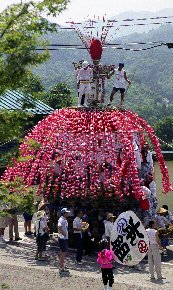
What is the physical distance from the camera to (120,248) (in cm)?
1567

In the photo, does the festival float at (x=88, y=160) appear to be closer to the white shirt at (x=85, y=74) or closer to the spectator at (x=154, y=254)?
the white shirt at (x=85, y=74)

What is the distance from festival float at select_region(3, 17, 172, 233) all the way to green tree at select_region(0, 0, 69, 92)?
7876 mm

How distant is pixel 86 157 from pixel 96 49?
4075 mm

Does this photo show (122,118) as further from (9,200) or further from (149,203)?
(9,200)

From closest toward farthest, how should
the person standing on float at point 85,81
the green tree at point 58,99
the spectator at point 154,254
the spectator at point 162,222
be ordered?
the spectator at point 154,254
the spectator at point 162,222
the person standing on float at point 85,81
the green tree at point 58,99

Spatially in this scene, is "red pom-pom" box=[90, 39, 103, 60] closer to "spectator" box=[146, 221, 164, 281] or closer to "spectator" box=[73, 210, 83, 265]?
"spectator" box=[73, 210, 83, 265]

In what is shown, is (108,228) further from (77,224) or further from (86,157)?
(86,157)

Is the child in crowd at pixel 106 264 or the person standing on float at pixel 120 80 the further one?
the person standing on float at pixel 120 80

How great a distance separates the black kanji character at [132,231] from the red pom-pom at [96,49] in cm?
605

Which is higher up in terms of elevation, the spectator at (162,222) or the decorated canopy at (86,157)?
the decorated canopy at (86,157)

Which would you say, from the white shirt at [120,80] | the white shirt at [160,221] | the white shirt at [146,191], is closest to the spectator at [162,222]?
the white shirt at [160,221]

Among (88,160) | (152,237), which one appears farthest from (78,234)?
(152,237)

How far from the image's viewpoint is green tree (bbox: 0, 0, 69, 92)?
9100 mm

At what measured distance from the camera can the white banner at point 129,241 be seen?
15.4 m
